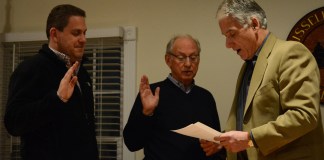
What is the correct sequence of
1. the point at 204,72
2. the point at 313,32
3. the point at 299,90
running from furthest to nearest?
the point at 204,72 < the point at 313,32 < the point at 299,90

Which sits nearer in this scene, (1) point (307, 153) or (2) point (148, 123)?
(1) point (307, 153)

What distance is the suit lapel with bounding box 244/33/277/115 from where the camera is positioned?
4.94 feet

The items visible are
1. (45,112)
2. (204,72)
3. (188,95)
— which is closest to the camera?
(45,112)

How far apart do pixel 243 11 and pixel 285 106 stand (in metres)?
0.46

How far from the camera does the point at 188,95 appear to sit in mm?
2295

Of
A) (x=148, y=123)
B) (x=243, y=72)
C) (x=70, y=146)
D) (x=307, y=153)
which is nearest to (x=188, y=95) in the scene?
(x=148, y=123)

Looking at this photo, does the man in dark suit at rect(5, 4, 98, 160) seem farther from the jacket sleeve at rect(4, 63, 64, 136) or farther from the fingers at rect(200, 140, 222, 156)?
the fingers at rect(200, 140, 222, 156)

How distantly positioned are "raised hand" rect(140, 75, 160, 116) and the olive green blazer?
72cm

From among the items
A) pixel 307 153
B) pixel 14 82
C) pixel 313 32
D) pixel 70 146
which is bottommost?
pixel 70 146

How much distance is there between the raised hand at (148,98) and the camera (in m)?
2.13

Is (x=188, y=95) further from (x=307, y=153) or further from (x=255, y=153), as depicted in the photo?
(x=307, y=153)

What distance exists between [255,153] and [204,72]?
4.14 ft

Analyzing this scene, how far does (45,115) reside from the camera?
1643 millimetres

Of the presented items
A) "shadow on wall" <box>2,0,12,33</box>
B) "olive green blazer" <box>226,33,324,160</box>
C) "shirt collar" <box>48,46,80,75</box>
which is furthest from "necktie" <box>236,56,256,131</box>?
"shadow on wall" <box>2,0,12,33</box>
